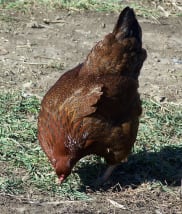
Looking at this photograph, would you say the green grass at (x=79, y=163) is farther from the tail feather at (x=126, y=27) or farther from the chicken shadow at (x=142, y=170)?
the tail feather at (x=126, y=27)

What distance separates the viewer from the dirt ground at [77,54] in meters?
5.83

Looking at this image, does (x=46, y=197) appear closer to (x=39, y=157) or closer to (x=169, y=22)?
(x=39, y=157)

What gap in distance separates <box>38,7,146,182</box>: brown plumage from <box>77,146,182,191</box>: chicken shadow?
16 centimetres

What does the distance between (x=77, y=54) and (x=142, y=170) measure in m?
2.65

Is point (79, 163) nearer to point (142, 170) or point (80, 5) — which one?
point (142, 170)

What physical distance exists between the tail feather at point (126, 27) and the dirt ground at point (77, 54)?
1304 millimetres

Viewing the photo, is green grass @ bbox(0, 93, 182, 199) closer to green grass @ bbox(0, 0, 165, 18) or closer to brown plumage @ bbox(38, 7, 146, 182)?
brown plumage @ bbox(38, 7, 146, 182)

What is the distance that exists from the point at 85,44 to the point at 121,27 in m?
2.74

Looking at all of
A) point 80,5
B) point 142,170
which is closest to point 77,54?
point 80,5

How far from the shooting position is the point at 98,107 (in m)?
5.71

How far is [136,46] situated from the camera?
6.16 m

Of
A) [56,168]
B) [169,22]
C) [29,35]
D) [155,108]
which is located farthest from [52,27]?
[56,168]

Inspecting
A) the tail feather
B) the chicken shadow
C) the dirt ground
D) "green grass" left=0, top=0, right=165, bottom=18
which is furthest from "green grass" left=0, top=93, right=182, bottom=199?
"green grass" left=0, top=0, right=165, bottom=18

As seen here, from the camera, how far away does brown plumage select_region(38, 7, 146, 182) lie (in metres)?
5.61
